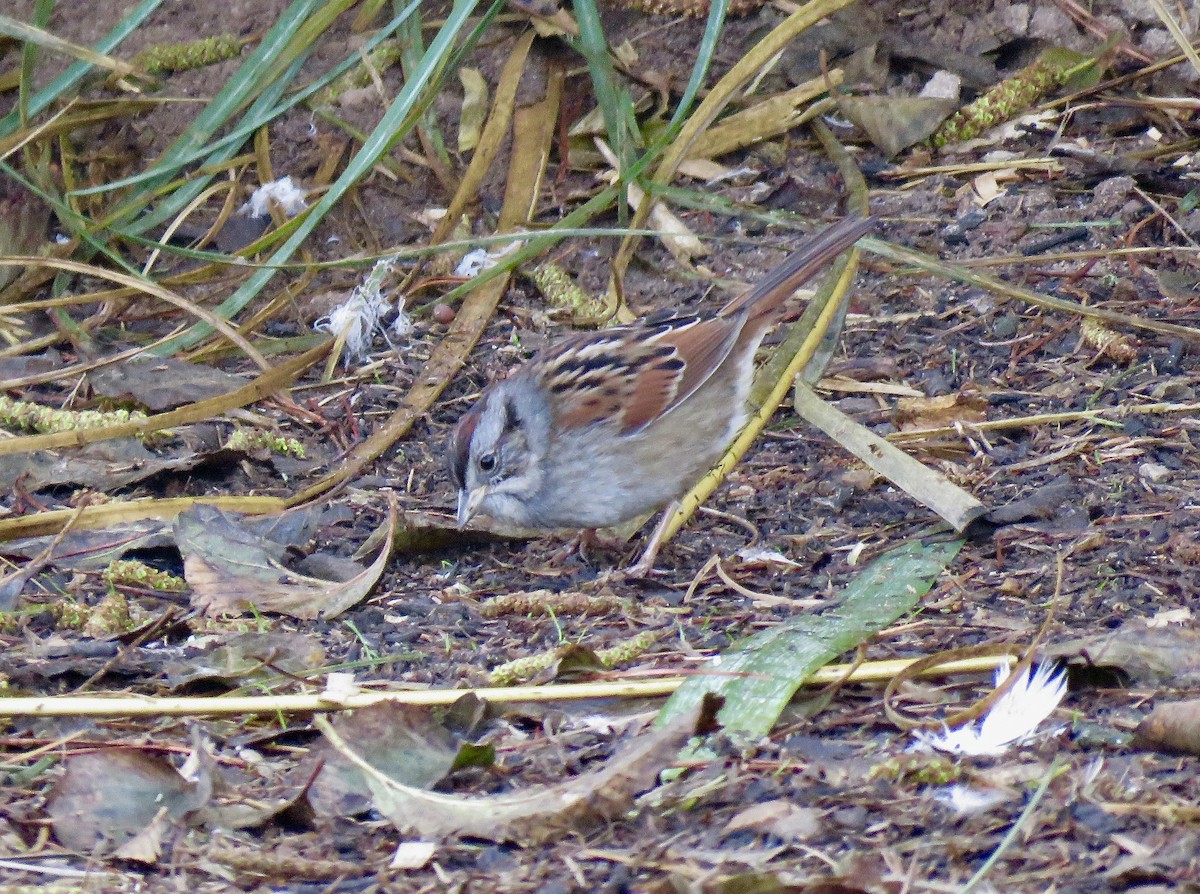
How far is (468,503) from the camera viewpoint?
3906 millimetres

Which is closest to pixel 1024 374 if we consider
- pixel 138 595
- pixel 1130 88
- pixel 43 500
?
pixel 1130 88

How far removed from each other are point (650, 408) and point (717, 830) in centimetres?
210

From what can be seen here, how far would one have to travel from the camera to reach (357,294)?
4.99 metres

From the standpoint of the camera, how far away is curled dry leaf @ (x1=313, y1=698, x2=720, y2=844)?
218 centimetres

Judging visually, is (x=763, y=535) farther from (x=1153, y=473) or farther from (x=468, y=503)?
(x=1153, y=473)

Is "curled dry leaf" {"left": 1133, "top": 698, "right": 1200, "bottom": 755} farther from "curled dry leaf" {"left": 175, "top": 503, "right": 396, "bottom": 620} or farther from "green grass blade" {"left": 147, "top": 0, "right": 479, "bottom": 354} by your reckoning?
"green grass blade" {"left": 147, "top": 0, "right": 479, "bottom": 354}

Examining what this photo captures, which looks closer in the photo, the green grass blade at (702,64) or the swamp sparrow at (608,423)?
the swamp sparrow at (608,423)

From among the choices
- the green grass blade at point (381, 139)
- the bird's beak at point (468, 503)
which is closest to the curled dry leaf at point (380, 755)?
the bird's beak at point (468, 503)

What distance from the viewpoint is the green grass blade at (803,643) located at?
2.57 metres

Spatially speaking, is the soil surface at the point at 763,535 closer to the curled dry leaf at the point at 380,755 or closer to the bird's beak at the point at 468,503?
the curled dry leaf at the point at 380,755

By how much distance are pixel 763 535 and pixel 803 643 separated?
109 cm

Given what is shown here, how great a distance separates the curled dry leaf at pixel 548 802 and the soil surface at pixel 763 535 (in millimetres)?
32

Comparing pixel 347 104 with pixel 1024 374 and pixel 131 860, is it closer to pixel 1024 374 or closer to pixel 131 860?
pixel 1024 374

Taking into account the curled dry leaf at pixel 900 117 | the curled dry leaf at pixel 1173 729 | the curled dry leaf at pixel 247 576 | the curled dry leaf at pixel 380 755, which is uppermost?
the curled dry leaf at pixel 1173 729
